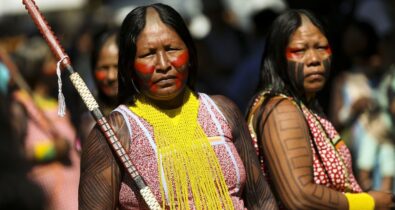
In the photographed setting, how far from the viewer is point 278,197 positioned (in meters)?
4.95

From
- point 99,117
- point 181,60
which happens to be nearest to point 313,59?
point 181,60

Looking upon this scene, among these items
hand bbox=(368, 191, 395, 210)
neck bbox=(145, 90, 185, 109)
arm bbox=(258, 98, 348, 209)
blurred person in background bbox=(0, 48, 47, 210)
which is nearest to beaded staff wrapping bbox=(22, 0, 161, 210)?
neck bbox=(145, 90, 185, 109)

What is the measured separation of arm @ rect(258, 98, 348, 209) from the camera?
191 inches

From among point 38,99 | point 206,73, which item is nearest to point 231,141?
point 38,99

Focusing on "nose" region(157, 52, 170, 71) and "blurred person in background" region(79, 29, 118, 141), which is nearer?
"nose" region(157, 52, 170, 71)

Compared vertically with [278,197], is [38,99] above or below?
above

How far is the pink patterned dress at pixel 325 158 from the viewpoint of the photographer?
16.4ft

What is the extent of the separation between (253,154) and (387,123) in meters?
3.25

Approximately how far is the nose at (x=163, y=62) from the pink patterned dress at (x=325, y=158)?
70 centimetres

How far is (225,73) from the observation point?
9.83m

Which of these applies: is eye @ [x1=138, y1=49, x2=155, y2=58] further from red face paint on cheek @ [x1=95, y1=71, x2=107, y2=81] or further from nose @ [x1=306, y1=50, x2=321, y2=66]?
red face paint on cheek @ [x1=95, y1=71, x2=107, y2=81]

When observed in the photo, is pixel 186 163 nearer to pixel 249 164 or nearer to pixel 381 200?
pixel 249 164

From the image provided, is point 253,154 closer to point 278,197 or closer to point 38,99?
point 278,197

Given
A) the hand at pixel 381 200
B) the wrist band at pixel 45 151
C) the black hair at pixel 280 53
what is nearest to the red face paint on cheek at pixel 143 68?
the black hair at pixel 280 53
